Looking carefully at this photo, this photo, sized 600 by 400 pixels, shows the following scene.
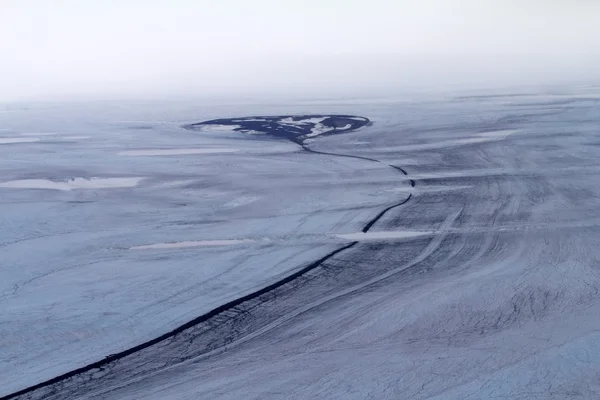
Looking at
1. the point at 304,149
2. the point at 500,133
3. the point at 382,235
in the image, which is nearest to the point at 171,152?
the point at 304,149

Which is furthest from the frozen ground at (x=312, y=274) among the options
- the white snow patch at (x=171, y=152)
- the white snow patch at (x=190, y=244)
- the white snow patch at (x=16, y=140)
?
the white snow patch at (x=16, y=140)

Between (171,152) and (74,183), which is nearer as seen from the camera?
(74,183)

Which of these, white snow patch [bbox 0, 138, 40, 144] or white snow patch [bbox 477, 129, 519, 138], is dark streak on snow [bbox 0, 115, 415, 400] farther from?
white snow patch [bbox 0, 138, 40, 144]

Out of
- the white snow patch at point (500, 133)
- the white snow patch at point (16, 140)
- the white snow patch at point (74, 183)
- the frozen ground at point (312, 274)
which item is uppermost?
the white snow patch at point (500, 133)

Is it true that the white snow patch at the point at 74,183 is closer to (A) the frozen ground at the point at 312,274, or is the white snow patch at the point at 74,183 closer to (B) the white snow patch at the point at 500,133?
(A) the frozen ground at the point at 312,274

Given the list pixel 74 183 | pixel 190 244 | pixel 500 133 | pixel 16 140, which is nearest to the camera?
pixel 190 244

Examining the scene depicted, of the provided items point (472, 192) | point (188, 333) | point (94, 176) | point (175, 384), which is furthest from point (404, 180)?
point (175, 384)

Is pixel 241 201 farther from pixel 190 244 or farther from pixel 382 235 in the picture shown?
pixel 382 235
